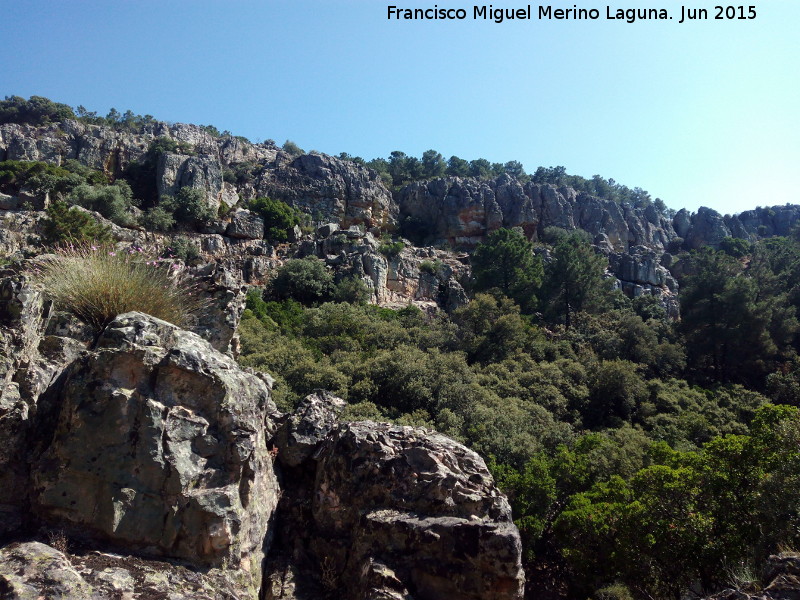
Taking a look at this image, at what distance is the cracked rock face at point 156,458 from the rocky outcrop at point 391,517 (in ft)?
1.81

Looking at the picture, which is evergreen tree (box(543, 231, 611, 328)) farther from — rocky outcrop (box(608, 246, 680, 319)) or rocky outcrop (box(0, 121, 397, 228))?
rocky outcrop (box(0, 121, 397, 228))

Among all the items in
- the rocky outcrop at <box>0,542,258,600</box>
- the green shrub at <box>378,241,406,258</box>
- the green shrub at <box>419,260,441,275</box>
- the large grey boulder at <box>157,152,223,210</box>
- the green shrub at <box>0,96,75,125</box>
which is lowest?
the rocky outcrop at <box>0,542,258,600</box>

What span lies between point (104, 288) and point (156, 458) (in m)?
2.54

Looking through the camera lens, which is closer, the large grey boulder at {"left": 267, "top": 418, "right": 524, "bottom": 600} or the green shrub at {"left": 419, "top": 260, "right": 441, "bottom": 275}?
the large grey boulder at {"left": 267, "top": 418, "right": 524, "bottom": 600}

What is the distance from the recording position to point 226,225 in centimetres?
3922

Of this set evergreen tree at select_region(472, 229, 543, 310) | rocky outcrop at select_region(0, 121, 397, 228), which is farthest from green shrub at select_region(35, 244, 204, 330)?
rocky outcrop at select_region(0, 121, 397, 228)

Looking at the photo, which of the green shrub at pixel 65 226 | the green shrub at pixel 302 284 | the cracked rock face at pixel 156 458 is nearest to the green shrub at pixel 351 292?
the green shrub at pixel 302 284

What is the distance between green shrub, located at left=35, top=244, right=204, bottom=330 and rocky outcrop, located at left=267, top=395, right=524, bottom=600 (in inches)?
84.2

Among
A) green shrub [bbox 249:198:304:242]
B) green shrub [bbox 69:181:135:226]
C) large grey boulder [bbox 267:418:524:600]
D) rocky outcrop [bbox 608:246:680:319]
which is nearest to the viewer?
large grey boulder [bbox 267:418:524:600]

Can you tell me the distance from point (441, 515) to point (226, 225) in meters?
37.6

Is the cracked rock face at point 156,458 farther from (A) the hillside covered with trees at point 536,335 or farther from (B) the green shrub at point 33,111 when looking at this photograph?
Answer: (B) the green shrub at point 33,111

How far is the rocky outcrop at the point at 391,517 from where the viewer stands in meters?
4.36

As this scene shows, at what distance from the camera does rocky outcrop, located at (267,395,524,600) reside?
4.36 m

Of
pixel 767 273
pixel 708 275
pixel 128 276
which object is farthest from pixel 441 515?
pixel 767 273
